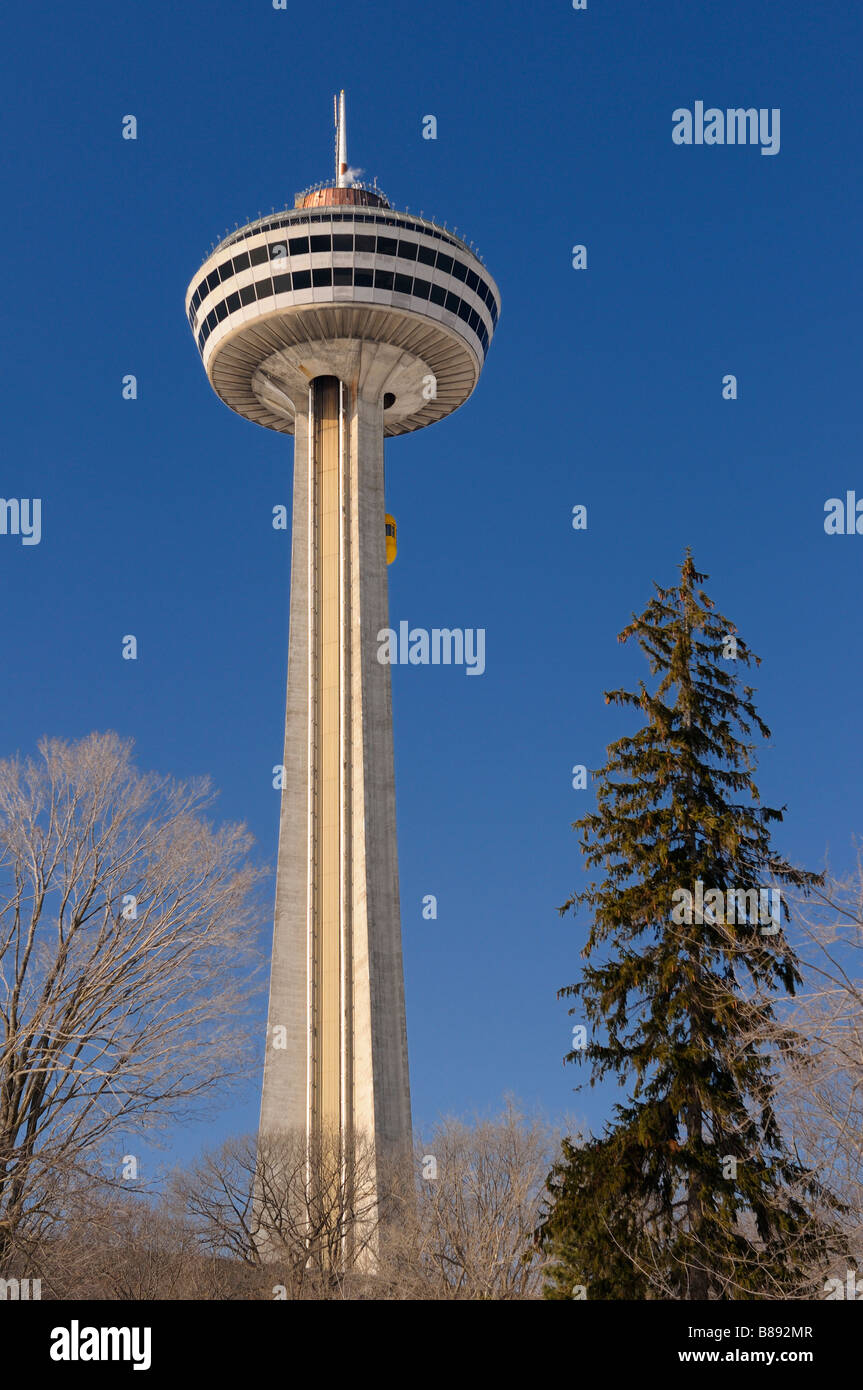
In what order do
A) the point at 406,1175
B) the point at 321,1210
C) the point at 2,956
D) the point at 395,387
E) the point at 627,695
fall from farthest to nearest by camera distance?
the point at 395,387 → the point at 406,1175 → the point at 321,1210 → the point at 627,695 → the point at 2,956

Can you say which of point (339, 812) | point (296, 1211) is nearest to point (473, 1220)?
point (296, 1211)

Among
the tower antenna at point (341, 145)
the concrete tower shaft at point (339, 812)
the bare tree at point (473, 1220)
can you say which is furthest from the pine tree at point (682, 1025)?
the tower antenna at point (341, 145)

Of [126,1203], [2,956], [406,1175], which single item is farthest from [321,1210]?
[2,956]

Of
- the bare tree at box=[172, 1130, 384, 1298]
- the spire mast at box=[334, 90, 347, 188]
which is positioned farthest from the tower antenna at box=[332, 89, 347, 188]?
the bare tree at box=[172, 1130, 384, 1298]

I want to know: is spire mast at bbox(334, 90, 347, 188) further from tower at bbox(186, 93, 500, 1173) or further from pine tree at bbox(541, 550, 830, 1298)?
pine tree at bbox(541, 550, 830, 1298)

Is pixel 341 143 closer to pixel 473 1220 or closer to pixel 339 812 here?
pixel 339 812

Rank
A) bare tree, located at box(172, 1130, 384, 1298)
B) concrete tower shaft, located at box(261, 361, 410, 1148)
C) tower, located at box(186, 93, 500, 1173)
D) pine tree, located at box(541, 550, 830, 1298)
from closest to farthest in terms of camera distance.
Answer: pine tree, located at box(541, 550, 830, 1298)
bare tree, located at box(172, 1130, 384, 1298)
concrete tower shaft, located at box(261, 361, 410, 1148)
tower, located at box(186, 93, 500, 1173)

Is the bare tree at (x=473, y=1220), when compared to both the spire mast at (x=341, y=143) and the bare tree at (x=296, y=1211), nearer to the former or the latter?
the bare tree at (x=296, y=1211)
